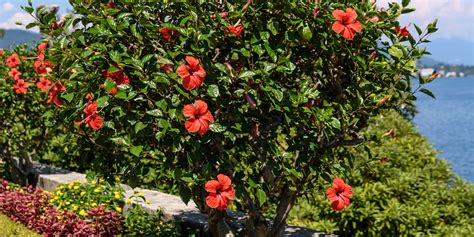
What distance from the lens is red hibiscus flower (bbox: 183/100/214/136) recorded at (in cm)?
334

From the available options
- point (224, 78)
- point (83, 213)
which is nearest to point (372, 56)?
point (224, 78)

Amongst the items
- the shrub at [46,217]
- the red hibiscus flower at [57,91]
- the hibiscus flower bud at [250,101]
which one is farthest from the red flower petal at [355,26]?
the shrub at [46,217]

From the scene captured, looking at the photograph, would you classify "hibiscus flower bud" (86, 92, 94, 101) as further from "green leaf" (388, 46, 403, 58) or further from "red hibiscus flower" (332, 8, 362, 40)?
"green leaf" (388, 46, 403, 58)

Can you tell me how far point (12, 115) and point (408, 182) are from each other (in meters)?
5.67

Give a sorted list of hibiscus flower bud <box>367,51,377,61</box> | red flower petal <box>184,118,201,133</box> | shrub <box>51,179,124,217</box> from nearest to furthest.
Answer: red flower petal <box>184,118,201,133</box> → hibiscus flower bud <box>367,51,377,61</box> → shrub <box>51,179,124,217</box>

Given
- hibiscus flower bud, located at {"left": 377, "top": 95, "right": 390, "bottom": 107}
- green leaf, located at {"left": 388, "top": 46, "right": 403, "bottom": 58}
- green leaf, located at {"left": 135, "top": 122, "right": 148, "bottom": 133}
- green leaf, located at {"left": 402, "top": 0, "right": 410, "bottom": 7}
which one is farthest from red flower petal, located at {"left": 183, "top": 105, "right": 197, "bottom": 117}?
green leaf, located at {"left": 402, "top": 0, "right": 410, "bottom": 7}

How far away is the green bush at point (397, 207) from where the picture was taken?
5.94 m

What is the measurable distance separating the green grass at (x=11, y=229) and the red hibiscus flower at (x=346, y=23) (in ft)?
14.4

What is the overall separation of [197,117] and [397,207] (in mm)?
3417

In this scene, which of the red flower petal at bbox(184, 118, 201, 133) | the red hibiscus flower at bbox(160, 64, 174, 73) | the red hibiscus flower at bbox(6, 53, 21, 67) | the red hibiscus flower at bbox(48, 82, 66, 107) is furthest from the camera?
the red hibiscus flower at bbox(6, 53, 21, 67)

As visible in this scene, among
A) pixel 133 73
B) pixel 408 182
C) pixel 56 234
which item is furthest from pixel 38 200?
pixel 408 182

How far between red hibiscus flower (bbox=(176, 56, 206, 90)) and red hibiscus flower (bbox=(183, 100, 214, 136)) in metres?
0.11

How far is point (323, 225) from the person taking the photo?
244 inches

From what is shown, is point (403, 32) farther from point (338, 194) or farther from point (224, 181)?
point (224, 181)
